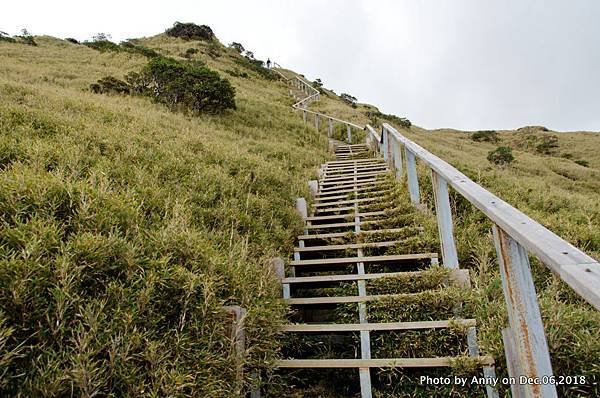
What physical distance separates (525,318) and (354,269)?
2.83m

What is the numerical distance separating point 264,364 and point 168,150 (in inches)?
194

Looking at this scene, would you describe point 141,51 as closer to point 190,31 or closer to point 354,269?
point 190,31

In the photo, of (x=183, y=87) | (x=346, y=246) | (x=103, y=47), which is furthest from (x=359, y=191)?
(x=103, y=47)

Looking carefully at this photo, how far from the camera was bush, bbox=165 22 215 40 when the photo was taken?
45.6 metres

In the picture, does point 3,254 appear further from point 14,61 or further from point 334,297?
point 14,61

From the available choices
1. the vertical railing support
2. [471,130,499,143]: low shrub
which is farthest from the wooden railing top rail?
[471,130,499,143]: low shrub

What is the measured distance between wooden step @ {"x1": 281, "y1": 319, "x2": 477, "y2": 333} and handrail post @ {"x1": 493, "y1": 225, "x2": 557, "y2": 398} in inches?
34.3

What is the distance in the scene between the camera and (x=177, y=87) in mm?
15594

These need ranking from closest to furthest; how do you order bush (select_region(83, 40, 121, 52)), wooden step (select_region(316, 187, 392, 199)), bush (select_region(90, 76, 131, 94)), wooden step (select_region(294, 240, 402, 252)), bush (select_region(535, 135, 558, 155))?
wooden step (select_region(294, 240, 402, 252)) < wooden step (select_region(316, 187, 392, 199)) < bush (select_region(90, 76, 131, 94)) < bush (select_region(83, 40, 121, 52)) < bush (select_region(535, 135, 558, 155))

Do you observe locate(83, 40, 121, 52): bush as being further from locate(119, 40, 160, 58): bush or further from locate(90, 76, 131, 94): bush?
locate(90, 76, 131, 94): bush

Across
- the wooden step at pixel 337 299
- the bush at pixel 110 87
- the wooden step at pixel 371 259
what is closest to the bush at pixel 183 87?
the bush at pixel 110 87

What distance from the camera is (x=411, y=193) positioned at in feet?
19.9

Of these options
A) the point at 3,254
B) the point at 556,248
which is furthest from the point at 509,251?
the point at 3,254

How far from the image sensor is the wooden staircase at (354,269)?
9.64 ft
